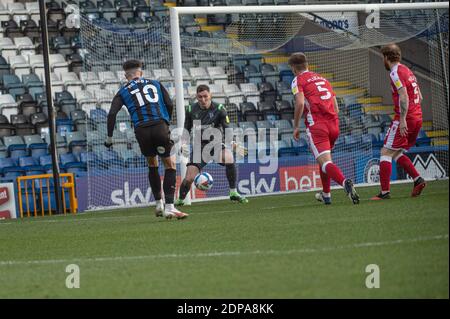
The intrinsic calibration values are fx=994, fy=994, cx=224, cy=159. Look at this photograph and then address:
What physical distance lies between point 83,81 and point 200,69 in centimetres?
319

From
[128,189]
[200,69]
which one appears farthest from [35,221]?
[200,69]

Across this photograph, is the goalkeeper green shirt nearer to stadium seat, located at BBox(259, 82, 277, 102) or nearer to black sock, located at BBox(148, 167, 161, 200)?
black sock, located at BBox(148, 167, 161, 200)

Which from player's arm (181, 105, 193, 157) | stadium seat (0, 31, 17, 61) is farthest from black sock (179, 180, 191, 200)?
stadium seat (0, 31, 17, 61)

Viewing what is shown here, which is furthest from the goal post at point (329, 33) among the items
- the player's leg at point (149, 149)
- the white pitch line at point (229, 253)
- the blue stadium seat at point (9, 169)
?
the white pitch line at point (229, 253)

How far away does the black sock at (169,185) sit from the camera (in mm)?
13266

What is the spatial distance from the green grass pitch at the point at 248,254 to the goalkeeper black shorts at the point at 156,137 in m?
1.00

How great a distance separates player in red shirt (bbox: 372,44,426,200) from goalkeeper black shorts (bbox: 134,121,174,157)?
121 inches

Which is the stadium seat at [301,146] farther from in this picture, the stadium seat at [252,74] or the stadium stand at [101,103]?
the stadium seat at [252,74]

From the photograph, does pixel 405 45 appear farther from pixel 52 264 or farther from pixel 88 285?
pixel 88 285

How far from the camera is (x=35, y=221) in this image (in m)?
16.4

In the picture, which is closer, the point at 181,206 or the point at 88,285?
the point at 88,285

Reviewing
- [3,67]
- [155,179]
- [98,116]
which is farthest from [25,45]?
[155,179]

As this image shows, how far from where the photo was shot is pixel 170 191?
13312mm

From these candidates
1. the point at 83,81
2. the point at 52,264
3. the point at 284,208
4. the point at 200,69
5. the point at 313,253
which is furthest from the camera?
the point at 83,81
